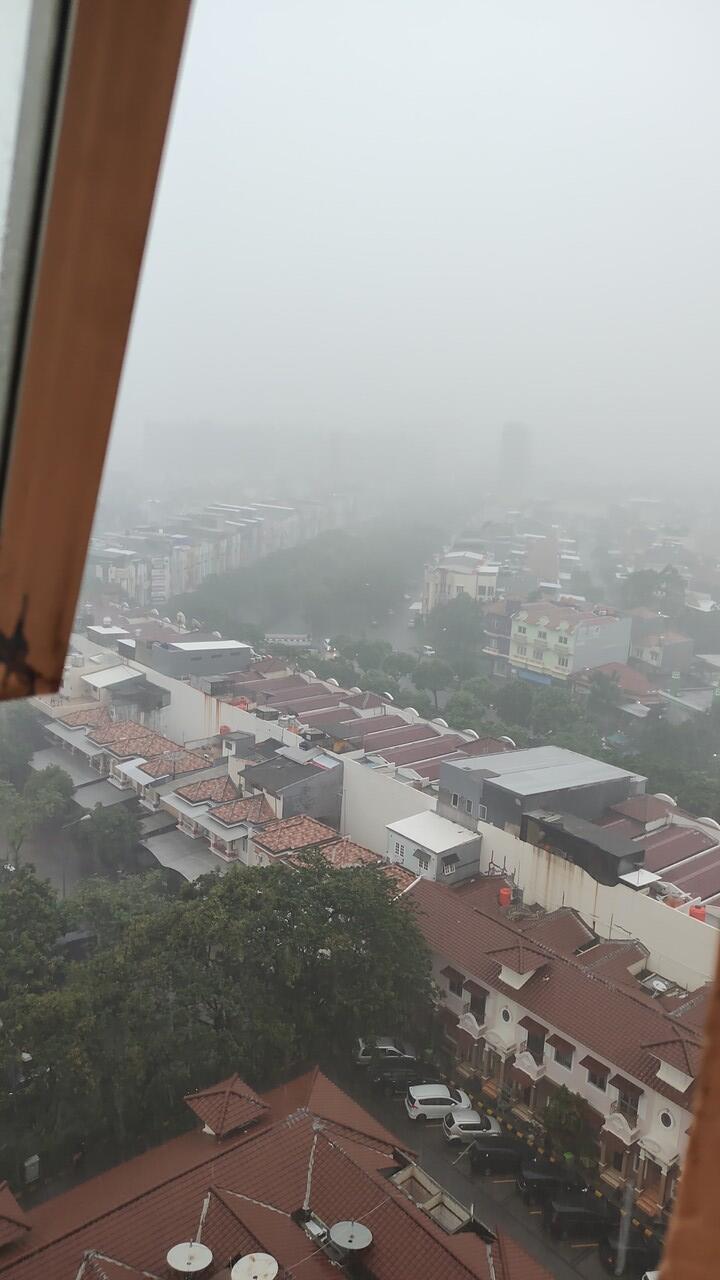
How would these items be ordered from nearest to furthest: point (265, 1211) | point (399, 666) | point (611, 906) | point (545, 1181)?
point (265, 1211), point (545, 1181), point (611, 906), point (399, 666)

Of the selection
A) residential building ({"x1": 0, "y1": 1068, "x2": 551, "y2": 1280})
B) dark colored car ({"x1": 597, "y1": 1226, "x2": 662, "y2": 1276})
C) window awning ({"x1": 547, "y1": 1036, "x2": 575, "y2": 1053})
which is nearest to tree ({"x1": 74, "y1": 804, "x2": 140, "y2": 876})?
residential building ({"x1": 0, "y1": 1068, "x2": 551, "y2": 1280})

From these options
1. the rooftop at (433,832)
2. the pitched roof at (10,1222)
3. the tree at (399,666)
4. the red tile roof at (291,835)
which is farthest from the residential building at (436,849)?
the tree at (399,666)

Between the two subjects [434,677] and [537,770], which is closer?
[537,770]

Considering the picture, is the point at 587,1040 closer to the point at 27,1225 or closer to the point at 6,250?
the point at 27,1225

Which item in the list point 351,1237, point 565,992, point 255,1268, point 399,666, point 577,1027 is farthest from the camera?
point 399,666

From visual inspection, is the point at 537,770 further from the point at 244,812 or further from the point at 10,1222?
the point at 10,1222

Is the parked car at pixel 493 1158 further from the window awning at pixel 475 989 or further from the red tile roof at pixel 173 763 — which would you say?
the red tile roof at pixel 173 763

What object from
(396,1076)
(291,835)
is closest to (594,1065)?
(396,1076)
